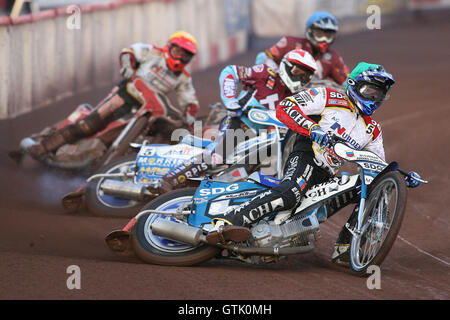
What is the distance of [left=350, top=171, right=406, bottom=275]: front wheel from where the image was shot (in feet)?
19.0

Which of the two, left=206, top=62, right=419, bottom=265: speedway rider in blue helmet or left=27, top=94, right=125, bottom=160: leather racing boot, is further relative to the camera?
left=27, top=94, right=125, bottom=160: leather racing boot

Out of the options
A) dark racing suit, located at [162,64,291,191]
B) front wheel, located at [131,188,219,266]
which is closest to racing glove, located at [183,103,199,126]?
dark racing suit, located at [162,64,291,191]

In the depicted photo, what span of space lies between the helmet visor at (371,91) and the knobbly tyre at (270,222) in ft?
1.49

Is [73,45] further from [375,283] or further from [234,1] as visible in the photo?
[375,283]

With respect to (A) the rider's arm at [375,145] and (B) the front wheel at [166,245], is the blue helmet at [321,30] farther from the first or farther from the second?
(B) the front wheel at [166,245]

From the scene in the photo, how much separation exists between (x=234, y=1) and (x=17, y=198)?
1265 cm

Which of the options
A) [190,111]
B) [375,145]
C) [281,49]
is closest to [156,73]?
[190,111]

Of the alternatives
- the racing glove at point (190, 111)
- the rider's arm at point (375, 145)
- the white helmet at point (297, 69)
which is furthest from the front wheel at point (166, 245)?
the racing glove at point (190, 111)

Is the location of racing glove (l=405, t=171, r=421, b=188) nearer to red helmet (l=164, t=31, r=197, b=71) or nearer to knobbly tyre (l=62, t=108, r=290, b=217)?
knobbly tyre (l=62, t=108, r=290, b=217)

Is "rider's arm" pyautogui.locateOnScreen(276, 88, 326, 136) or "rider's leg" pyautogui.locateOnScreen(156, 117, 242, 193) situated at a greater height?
"rider's arm" pyautogui.locateOnScreen(276, 88, 326, 136)

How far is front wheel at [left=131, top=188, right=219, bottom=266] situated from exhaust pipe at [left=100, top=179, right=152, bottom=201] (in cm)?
151

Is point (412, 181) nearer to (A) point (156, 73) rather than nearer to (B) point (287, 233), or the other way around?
(B) point (287, 233)

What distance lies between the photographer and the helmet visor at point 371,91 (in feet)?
21.1

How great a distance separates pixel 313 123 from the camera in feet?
21.1
